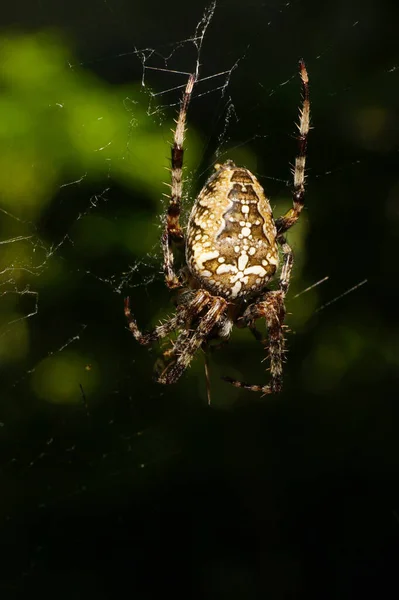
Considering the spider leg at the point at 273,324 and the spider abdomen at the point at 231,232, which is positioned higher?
the spider abdomen at the point at 231,232

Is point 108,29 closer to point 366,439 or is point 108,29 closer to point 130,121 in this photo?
point 130,121

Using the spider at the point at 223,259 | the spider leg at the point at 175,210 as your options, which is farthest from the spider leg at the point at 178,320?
the spider leg at the point at 175,210

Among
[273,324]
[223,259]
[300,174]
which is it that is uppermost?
[300,174]

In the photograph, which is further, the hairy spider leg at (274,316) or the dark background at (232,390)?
the dark background at (232,390)

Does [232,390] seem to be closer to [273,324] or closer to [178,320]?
[273,324]

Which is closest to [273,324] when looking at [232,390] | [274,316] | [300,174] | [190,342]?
[274,316]

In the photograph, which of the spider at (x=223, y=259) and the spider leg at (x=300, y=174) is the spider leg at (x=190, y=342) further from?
the spider leg at (x=300, y=174)

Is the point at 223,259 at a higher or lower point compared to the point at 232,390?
higher
